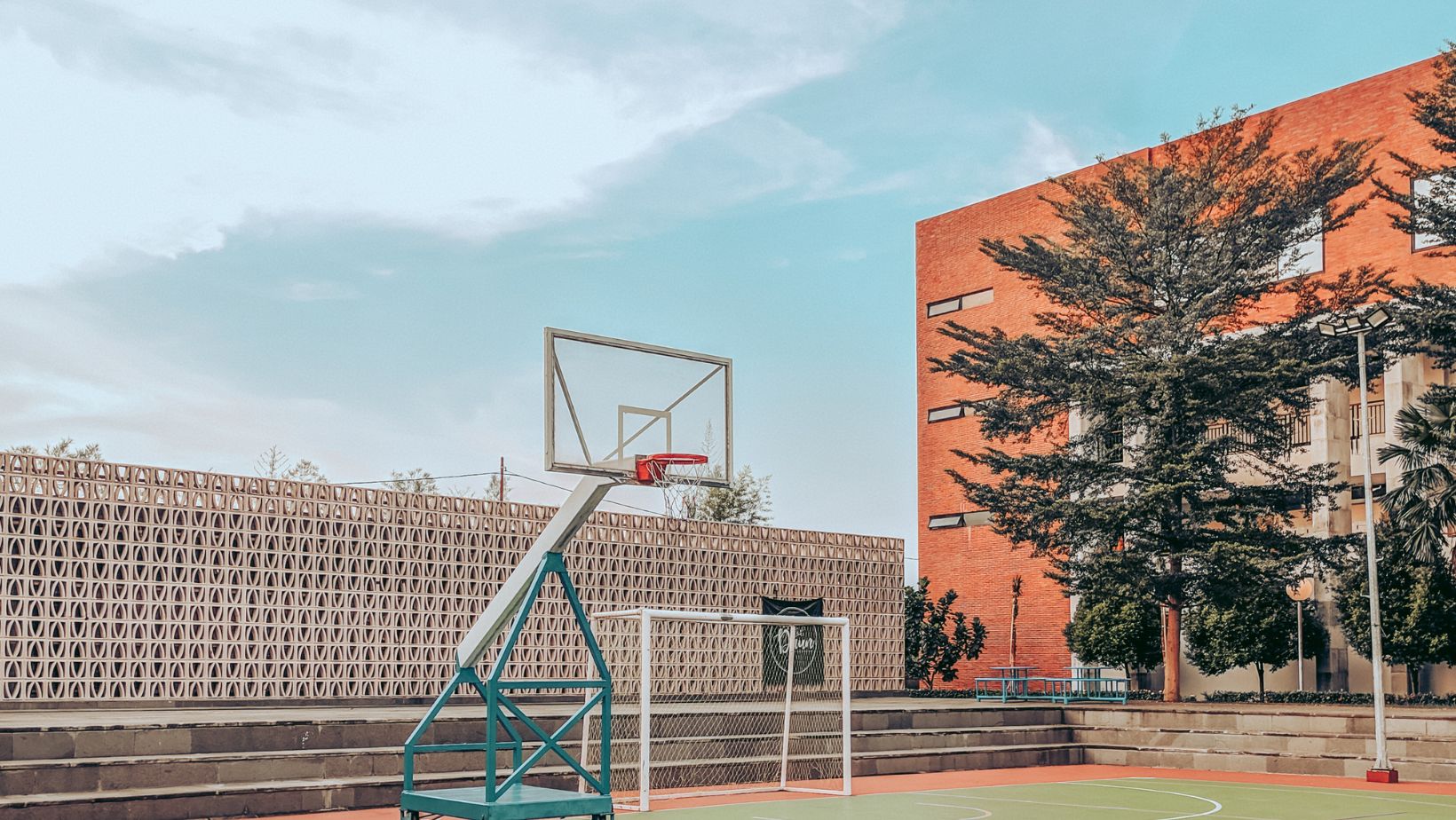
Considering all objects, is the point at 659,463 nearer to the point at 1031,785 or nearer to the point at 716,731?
the point at 716,731

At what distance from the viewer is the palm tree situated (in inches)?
862

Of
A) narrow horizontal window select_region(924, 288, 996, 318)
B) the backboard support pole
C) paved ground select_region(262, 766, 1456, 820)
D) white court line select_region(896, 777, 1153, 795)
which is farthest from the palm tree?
narrow horizontal window select_region(924, 288, 996, 318)

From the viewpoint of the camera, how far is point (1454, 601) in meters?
23.3

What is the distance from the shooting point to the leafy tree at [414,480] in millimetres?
Answer: 50844

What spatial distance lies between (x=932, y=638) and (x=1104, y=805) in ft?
53.6

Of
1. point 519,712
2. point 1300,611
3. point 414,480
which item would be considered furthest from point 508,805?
point 414,480

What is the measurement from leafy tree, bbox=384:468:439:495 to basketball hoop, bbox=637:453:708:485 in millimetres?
39400

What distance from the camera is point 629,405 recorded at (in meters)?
12.8

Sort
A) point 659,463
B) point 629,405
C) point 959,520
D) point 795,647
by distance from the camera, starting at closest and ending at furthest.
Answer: point 659,463
point 629,405
point 795,647
point 959,520

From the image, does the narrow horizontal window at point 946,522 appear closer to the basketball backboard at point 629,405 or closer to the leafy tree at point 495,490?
the leafy tree at point 495,490

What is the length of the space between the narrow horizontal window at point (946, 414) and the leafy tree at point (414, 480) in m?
20.0

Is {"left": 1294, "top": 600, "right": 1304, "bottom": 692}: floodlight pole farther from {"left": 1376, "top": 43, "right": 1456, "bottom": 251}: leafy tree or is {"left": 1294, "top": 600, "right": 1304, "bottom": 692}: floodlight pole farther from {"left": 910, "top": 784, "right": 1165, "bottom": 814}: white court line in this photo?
{"left": 910, "top": 784, "right": 1165, "bottom": 814}: white court line

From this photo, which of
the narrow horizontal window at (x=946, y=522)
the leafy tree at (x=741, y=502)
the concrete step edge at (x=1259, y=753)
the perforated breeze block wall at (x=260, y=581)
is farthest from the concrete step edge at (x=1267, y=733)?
the leafy tree at (x=741, y=502)

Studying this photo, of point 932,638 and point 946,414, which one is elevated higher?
point 946,414
